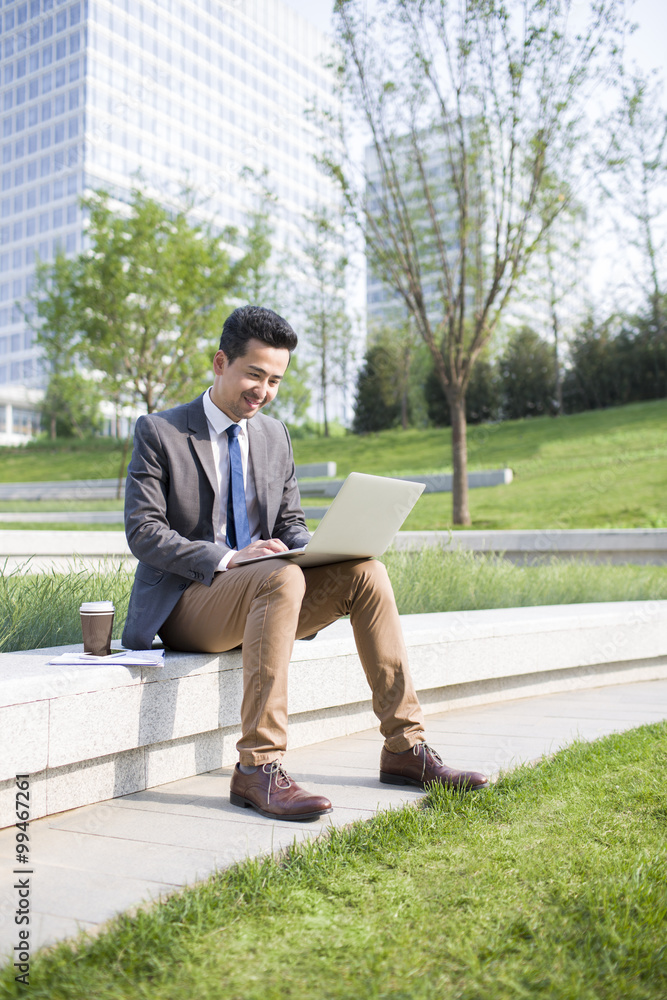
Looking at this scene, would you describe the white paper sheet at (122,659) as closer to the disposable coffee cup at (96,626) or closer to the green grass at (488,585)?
the disposable coffee cup at (96,626)

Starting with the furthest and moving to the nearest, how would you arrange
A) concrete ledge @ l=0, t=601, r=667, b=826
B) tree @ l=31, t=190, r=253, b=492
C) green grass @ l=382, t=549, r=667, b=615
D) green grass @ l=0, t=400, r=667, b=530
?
tree @ l=31, t=190, r=253, b=492
green grass @ l=0, t=400, r=667, b=530
green grass @ l=382, t=549, r=667, b=615
concrete ledge @ l=0, t=601, r=667, b=826

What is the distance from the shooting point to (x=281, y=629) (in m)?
2.91

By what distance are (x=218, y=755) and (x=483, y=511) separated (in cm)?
1146

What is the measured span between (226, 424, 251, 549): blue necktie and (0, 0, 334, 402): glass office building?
1994 inches

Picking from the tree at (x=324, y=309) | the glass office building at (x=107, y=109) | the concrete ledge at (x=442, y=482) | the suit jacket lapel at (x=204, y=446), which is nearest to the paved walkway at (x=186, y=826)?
the suit jacket lapel at (x=204, y=446)

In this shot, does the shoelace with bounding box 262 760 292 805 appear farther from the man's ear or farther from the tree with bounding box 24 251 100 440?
the tree with bounding box 24 251 100 440

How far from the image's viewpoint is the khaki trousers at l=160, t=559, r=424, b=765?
2.86 meters

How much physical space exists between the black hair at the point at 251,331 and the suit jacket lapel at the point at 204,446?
0.89 feet

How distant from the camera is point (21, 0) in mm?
55469

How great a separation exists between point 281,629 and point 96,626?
69cm

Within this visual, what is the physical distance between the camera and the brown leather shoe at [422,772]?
2.99 m

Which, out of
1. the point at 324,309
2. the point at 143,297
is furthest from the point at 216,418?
the point at 324,309

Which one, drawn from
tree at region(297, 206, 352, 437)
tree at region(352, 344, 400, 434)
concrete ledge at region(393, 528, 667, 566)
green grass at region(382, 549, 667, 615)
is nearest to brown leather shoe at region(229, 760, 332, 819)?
green grass at region(382, 549, 667, 615)

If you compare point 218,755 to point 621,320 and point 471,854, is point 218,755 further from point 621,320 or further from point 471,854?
point 621,320
